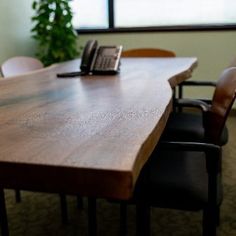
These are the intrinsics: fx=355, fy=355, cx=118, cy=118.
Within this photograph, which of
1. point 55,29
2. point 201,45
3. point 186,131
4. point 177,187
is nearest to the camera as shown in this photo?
point 177,187

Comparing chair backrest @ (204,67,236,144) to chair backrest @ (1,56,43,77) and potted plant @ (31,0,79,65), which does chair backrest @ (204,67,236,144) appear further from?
potted plant @ (31,0,79,65)

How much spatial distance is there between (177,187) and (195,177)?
0.11 m

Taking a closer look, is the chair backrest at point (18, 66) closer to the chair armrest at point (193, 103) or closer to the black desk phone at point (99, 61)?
the black desk phone at point (99, 61)

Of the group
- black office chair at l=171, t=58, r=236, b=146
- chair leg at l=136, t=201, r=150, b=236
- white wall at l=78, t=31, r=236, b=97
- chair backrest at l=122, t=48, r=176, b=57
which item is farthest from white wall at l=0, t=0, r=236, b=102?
chair leg at l=136, t=201, r=150, b=236

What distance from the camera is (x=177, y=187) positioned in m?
1.10

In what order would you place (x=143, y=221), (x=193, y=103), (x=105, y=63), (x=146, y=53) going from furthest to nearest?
1. (x=146, y=53)
2. (x=105, y=63)
3. (x=193, y=103)
4. (x=143, y=221)

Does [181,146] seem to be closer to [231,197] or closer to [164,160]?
[164,160]

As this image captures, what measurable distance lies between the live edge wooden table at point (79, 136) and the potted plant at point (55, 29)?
8.29 ft

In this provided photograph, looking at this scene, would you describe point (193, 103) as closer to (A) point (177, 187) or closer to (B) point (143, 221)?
(A) point (177, 187)

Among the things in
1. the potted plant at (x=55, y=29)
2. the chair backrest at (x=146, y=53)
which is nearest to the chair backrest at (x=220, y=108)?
the chair backrest at (x=146, y=53)

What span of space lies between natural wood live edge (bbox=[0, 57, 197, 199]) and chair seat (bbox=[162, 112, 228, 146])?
0.40 meters

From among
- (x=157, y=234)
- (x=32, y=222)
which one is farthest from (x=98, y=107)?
(x=32, y=222)

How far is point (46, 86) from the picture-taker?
141 centimetres

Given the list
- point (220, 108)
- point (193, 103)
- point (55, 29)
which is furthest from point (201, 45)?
point (220, 108)
